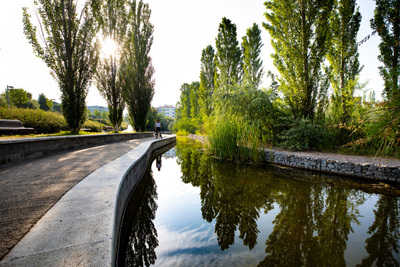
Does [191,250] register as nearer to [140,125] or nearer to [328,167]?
[328,167]

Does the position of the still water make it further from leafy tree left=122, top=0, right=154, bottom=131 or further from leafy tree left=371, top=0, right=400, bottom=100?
leafy tree left=122, top=0, right=154, bottom=131

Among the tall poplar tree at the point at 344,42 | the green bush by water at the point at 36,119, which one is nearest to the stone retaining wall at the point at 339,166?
the tall poplar tree at the point at 344,42

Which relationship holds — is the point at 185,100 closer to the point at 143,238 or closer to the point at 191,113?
the point at 191,113

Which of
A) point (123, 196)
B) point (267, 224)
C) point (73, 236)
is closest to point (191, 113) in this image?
point (123, 196)

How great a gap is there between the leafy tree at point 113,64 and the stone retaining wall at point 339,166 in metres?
13.2

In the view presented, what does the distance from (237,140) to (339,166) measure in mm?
3519

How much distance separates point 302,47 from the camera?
8.98 metres

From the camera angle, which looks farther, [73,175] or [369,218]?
[73,175]

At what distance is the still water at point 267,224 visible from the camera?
213 centimetres

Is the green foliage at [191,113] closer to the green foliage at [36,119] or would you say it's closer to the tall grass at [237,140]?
the green foliage at [36,119]

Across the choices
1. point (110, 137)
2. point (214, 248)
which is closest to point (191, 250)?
point (214, 248)

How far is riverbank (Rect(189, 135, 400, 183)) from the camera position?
4.85m

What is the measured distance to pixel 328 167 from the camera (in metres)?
5.88

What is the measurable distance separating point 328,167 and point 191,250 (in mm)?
5565
